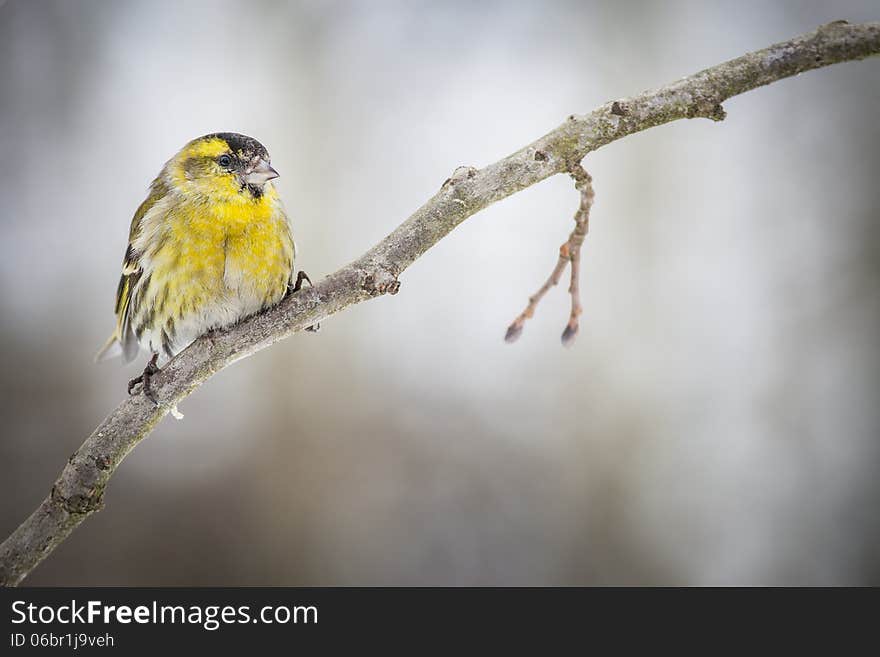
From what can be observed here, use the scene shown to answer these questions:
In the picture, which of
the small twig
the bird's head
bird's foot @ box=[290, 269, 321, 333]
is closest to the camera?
the small twig

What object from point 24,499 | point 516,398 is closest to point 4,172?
point 24,499

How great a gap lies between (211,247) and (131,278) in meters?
0.27

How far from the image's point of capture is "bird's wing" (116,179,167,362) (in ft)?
5.31

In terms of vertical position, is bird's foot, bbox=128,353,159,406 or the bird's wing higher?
the bird's wing

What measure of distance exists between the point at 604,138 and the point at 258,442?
6.83 ft

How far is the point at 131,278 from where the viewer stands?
1644 mm

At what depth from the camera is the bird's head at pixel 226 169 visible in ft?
5.03

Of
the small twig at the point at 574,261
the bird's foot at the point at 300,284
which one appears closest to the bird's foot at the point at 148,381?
the bird's foot at the point at 300,284

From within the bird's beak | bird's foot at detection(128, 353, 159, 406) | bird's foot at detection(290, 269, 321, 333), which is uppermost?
the bird's beak

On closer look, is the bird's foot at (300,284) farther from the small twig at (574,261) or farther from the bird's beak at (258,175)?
the small twig at (574,261)

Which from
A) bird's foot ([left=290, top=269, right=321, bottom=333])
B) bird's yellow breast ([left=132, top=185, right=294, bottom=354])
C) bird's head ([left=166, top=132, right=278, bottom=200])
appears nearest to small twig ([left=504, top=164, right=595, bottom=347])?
bird's foot ([left=290, top=269, right=321, bottom=333])

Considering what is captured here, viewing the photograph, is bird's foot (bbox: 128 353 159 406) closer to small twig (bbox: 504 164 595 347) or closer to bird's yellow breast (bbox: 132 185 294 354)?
bird's yellow breast (bbox: 132 185 294 354)

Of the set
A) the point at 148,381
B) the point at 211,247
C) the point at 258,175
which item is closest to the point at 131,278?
the point at 211,247

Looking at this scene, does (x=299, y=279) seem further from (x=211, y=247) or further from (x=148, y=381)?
(x=148, y=381)
